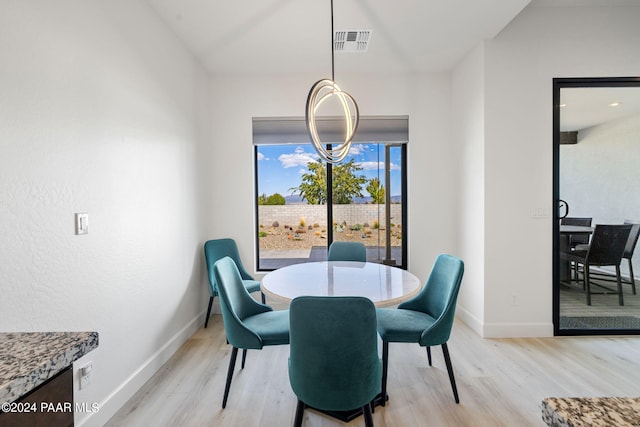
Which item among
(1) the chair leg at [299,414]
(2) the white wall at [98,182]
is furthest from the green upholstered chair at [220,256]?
(1) the chair leg at [299,414]

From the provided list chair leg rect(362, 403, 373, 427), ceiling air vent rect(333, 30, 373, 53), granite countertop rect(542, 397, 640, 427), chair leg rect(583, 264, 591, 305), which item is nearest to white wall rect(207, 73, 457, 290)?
ceiling air vent rect(333, 30, 373, 53)

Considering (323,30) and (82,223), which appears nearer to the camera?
(82,223)

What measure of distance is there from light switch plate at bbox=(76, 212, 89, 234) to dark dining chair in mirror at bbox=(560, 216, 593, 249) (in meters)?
3.77

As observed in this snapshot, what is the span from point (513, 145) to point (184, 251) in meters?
3.28

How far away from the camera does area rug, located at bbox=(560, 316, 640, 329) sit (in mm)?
2784

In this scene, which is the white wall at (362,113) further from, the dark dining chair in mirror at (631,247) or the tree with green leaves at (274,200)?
the dark dining chair in mirror at (631,247)

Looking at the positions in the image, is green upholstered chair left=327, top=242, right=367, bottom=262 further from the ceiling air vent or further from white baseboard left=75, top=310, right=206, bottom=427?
the ceiling air vent

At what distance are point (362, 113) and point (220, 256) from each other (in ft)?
7.61

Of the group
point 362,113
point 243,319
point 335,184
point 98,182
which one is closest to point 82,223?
point 98,182

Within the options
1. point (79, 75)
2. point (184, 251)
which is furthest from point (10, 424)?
Answer: point (184, 251)

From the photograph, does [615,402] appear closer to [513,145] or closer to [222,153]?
[513,145]

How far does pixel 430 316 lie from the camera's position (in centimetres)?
209

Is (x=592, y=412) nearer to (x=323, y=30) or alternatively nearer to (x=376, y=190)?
(x=323, y=30)

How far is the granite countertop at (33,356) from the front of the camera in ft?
1.79
